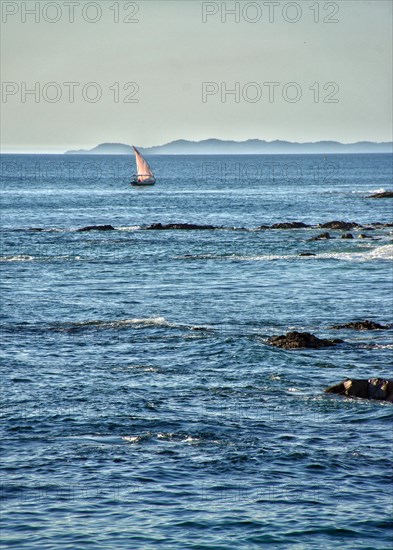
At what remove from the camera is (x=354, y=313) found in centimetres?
4741

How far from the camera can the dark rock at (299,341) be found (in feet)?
127

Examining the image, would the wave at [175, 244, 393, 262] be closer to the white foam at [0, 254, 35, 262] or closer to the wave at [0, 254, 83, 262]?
the wave at [0, 254, 83, 262]

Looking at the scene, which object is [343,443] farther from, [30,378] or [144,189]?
[144,189]

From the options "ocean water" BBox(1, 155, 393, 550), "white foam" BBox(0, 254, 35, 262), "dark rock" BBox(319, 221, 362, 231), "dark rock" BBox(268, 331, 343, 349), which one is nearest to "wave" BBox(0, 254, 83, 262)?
"white foam" BBox(0, 254, 35, 262)

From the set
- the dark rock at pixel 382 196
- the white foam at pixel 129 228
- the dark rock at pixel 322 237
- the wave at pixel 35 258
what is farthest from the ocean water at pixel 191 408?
the dark rock at pixel 382 196

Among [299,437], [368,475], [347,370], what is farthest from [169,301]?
[368,475]

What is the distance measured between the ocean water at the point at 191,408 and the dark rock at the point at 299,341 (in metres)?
0.62

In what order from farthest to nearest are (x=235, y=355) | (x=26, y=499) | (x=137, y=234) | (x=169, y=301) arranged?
1. (x=137, y=234)
2. (x=169, y=301)
3. (x=235, y=355)
4. (x=26, y=499)

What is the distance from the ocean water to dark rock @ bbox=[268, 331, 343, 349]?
617 mm

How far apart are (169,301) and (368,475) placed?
89.9ft

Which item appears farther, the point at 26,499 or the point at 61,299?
the point at 61,299

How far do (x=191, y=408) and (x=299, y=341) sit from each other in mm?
9552

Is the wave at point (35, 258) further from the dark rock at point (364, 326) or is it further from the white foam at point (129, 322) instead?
the dark rock at point (364, 326)

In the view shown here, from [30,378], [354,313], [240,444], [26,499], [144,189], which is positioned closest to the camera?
[26,499]
